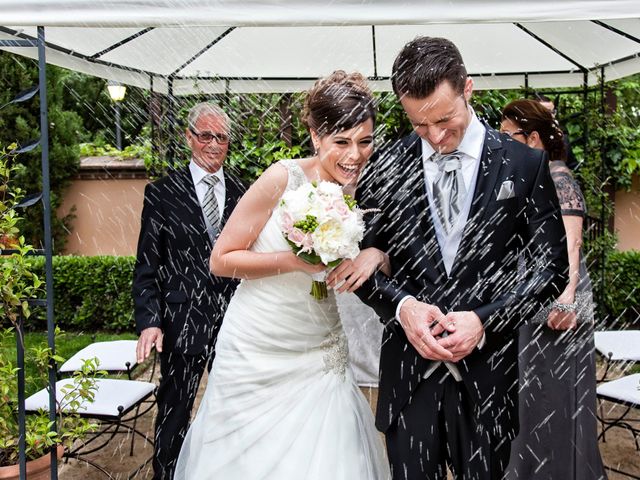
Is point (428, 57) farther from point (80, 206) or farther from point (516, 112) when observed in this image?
point (80, 206)

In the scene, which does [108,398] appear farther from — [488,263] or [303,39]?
[303,39]

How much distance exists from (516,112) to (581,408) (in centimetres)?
161

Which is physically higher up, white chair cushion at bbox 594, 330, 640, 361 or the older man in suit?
the older man in suit

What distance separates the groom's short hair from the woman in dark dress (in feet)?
4.89

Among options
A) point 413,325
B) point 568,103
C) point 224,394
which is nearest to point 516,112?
point 413,325

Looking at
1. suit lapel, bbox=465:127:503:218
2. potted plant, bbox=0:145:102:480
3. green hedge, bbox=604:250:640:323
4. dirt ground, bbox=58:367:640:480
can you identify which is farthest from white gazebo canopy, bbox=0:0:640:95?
green hedge, bbox=604:250:640:323

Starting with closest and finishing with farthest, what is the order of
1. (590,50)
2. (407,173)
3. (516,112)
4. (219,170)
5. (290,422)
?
(407,173) → (290,422) → (516,112) → (219,170) → (590,50)

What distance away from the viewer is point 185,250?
12.7ft

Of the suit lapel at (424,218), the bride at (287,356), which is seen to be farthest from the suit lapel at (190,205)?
the suit lapel at (424,218)

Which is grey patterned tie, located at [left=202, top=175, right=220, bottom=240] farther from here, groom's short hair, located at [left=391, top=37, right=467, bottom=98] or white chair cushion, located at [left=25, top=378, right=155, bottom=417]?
groom's short hair, located at [left=391, top=37, right=467, bottom=98]

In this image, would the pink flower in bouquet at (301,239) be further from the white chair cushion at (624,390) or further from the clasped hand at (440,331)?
the white chair cushion at (624,390)

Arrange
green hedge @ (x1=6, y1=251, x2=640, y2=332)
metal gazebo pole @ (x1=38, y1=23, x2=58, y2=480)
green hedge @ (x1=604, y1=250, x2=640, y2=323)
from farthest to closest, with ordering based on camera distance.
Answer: green hedge @ (x1=6, y1=251, x2=640, y2=332) → green hedge @ (x1=604, y1=250, x2=640, y2=323) → metal gazebo pole @ (x1=38, y1=23, x2=58, y2=480)

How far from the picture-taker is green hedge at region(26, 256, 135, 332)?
8805mm

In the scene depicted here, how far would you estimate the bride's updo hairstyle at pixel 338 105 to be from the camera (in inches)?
107
